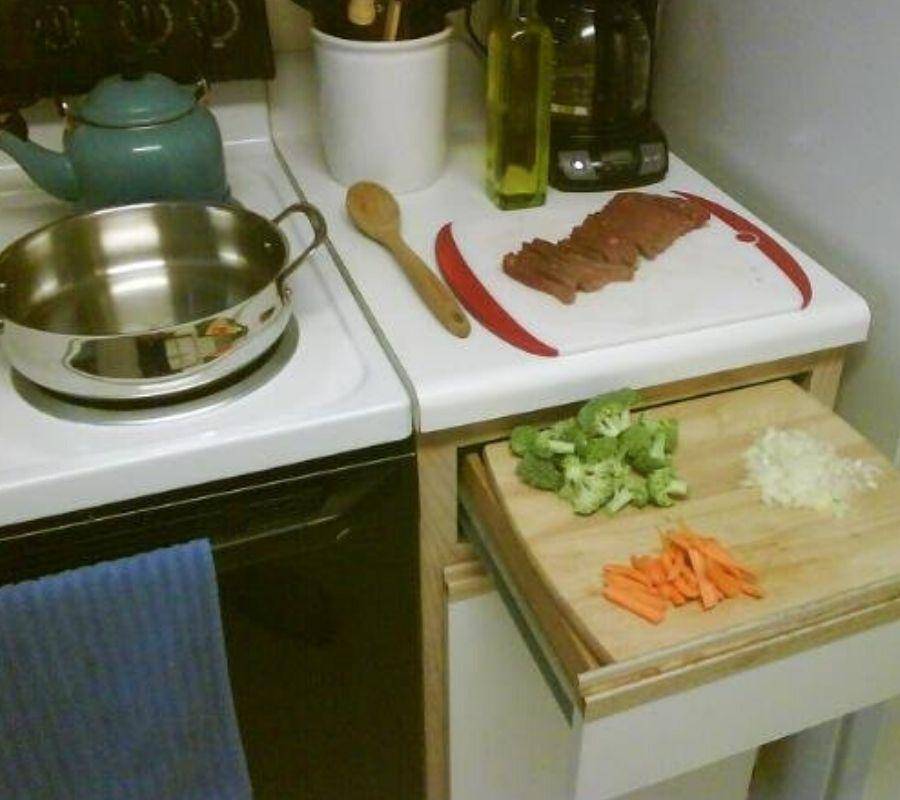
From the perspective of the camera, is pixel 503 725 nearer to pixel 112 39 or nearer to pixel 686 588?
pixel 686 588

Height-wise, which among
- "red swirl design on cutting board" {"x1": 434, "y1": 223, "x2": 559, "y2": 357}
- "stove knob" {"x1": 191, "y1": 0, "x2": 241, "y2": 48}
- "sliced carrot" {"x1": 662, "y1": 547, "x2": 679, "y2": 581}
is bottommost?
"sliced carrot" {"x1": 662, "y1": 547, "x2": 679, "y2": 581}

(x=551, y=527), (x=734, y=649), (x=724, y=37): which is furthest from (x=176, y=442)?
(x=724, y=37)

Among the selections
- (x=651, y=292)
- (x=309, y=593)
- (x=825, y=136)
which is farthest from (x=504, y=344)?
(x=825, y=136)

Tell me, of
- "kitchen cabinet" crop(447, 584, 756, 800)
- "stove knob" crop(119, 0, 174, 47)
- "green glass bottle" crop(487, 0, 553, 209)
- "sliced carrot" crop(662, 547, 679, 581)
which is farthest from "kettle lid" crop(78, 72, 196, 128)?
"sliced carrot" crop(662, 547, 679, 581)

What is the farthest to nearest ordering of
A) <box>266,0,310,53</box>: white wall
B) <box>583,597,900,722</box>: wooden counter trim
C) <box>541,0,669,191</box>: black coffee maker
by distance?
<box>266,0,310,53</box>: white wall
<box>541,0,669,191</box>: black coffee maker
<box>583,597,900,722</box>: wooden counter trim

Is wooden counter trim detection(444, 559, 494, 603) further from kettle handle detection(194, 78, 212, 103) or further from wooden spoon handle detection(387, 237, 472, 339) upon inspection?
kettle handle detection(194, 78, 212, 103)

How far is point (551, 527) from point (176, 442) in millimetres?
292

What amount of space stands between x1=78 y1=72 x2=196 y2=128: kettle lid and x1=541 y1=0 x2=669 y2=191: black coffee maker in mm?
405

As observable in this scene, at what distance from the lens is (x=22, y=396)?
0.79 meters

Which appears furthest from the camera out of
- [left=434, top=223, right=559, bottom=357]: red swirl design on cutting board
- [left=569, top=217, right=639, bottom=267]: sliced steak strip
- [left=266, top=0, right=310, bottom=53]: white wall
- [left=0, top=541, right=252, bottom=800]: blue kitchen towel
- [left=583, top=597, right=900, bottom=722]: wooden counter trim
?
[left=266, top=0, right=310, bottom=53]: white wall

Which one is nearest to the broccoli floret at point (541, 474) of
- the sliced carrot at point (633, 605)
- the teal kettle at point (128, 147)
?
the sliced carrot at point (633, 605)

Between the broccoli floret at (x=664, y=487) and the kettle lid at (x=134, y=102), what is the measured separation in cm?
59

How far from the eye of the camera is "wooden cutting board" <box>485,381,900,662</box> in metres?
0.66

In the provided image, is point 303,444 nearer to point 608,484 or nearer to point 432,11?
point 608,484
